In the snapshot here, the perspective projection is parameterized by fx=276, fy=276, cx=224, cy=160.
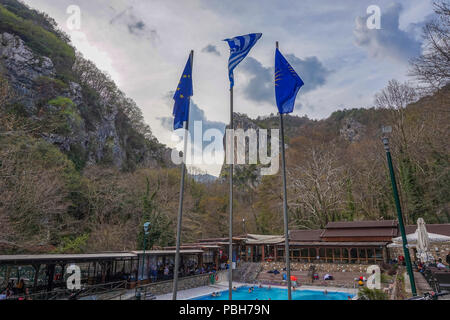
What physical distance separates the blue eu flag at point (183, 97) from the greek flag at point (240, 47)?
169 centimetres

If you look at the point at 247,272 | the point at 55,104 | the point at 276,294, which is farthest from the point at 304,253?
the point at 55,104

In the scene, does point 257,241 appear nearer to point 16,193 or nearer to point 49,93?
point 16,193

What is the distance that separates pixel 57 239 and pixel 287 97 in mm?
24447

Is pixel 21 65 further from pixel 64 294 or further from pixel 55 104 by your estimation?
pixel 64 294

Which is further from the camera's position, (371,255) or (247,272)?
(247,272)

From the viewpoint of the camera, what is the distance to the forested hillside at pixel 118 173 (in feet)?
62.8

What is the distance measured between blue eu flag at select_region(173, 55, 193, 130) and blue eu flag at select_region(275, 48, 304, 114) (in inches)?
131

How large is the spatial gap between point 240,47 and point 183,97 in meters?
2.69

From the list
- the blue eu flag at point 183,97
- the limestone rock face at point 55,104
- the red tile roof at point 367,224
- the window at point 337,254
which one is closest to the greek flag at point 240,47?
the blue eu flag at point 183,97

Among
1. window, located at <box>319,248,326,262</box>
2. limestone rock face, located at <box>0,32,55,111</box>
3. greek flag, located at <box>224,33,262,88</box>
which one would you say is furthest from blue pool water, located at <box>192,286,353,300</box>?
limestone rock face, located at <box>0,32,55,111</box>

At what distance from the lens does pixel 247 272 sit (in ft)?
95.7

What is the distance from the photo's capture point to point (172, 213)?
34281 millimetres

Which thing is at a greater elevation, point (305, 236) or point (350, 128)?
point (350, 128)

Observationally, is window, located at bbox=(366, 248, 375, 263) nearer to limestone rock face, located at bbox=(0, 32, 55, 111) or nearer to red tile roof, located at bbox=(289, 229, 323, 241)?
red tile roof, located at bbox=(289, 229, 323, 241)
